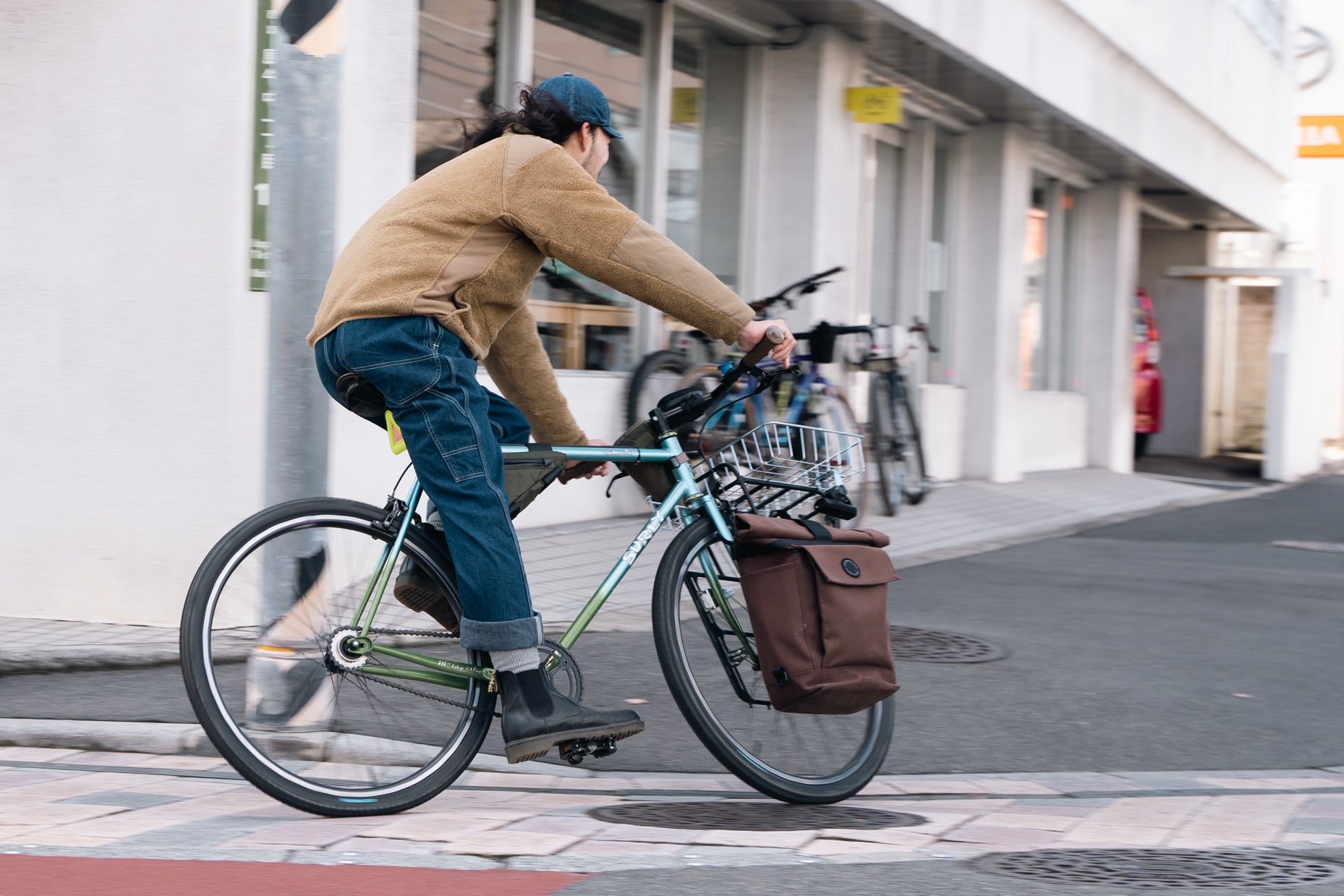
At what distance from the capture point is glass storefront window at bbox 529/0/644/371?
9.35 metres

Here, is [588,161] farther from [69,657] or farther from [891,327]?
[891,327]

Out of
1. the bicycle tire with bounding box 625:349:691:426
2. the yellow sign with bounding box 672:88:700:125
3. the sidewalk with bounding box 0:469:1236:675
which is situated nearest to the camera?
Result: the sidewalk with bounding box 0:469:1236:675

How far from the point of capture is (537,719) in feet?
12.1

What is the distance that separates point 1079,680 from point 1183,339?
17915 millimetres

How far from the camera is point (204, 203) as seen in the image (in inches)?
239

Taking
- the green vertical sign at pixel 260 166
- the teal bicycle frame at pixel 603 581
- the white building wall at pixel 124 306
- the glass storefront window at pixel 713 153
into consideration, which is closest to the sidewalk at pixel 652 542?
the teal bicycle frame at pixel 603 581

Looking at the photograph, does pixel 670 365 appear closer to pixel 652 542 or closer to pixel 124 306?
pixel 124 306

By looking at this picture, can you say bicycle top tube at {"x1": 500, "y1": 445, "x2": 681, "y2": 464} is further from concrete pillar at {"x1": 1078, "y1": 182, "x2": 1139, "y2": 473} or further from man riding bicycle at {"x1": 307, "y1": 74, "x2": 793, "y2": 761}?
concrete pillar at {"x1": 1078, "y1": 182, "x2": 1139, "y2": 473}

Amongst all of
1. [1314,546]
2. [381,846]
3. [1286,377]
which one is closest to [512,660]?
[381,846]

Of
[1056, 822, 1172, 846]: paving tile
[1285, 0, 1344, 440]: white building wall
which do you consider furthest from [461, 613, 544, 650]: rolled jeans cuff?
[1285, 0, 1344, 440]: white building wall

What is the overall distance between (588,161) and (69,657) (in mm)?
2865

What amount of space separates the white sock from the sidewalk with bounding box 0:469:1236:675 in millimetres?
407

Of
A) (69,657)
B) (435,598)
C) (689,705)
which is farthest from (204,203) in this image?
(689,705)

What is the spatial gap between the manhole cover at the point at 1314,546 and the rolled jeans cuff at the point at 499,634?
30.7ft
